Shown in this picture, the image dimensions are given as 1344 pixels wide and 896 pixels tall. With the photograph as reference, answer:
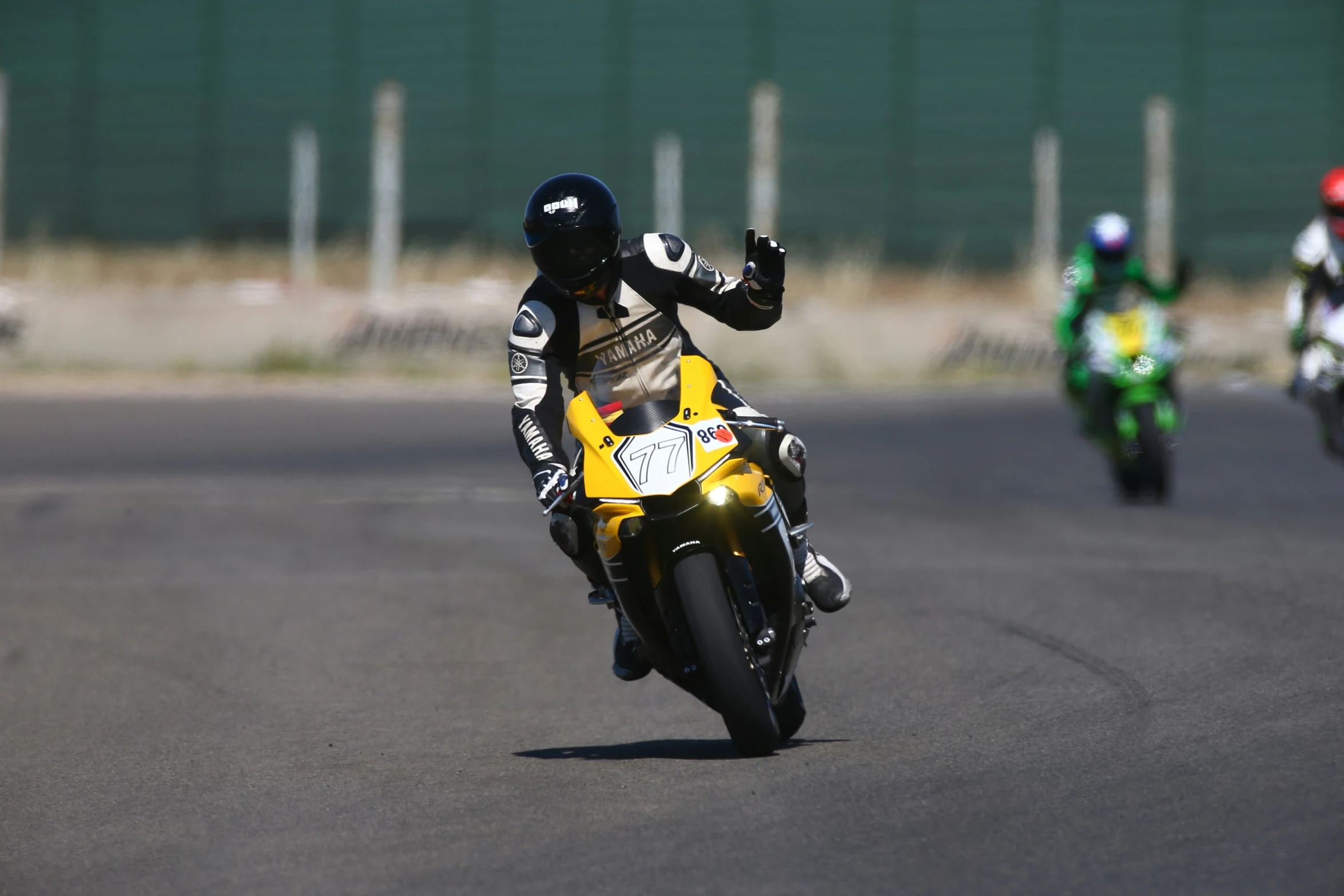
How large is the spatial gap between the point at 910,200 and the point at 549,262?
77.0 feet

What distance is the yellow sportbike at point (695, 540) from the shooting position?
613 cm

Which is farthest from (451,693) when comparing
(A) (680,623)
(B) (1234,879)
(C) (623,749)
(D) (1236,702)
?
(B) (1234,879)

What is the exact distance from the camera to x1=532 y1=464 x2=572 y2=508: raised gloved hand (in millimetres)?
6293

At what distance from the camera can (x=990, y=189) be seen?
29.1m

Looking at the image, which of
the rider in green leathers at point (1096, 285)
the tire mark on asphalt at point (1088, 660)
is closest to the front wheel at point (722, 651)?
the tire mark on asphalt at point (1088, 660)

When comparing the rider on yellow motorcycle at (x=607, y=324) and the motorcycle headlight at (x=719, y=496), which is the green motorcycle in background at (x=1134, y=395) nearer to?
the rider on yellow motorcycle at (x=607, y=324)

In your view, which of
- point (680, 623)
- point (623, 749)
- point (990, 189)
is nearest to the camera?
point (680, 623)

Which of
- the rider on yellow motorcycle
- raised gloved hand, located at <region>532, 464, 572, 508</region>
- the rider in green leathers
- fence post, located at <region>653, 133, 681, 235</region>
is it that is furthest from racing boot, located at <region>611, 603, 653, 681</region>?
fence post, located at <region>653, 133, 681, 235</region>

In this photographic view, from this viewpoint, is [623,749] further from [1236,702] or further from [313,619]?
[313,619]

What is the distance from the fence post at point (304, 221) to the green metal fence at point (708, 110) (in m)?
3.58

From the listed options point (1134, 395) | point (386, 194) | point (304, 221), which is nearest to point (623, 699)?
point (1134, 395)

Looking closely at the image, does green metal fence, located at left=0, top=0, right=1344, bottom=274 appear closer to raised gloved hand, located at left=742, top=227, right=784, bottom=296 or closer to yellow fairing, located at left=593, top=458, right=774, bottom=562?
raised gloved hand, located at left=742, top=227, right=784, bottom=296

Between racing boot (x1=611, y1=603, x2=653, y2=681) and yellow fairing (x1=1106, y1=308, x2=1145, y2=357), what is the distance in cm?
803

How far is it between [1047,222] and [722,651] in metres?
20.7
